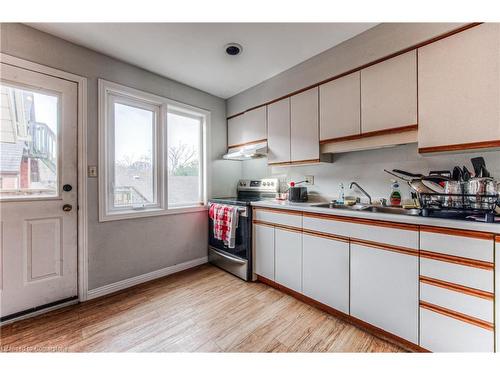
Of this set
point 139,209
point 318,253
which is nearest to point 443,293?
point 318,253

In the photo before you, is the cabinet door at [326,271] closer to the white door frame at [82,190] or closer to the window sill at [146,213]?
the window sill at [146,213]

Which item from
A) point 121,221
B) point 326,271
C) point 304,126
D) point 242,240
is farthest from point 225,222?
point 304,126

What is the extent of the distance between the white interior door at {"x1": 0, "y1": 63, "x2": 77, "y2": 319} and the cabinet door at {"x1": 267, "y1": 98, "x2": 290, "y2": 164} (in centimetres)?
195

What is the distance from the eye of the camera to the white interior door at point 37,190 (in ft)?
5.35

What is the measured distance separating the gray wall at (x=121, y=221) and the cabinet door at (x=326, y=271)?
1534 millimetres

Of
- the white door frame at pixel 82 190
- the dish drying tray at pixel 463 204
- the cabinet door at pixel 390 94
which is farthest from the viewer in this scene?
the white door frame at pixel 82 190

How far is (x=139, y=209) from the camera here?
2.35 meters

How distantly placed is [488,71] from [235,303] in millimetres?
2437

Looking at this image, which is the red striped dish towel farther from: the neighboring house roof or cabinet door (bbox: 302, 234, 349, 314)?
the neighboring house roof

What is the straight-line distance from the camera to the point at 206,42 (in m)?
1.88

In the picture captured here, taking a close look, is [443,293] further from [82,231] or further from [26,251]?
[26,251]

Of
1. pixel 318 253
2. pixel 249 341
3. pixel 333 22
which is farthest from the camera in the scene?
pixel 318 253

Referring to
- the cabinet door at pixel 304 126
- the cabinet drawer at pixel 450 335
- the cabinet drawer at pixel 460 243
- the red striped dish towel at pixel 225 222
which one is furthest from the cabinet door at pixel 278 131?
the cabinet drawer at pixel 450 335
